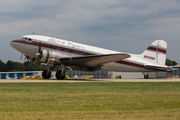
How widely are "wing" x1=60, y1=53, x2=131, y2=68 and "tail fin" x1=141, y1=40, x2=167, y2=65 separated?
29.0ft

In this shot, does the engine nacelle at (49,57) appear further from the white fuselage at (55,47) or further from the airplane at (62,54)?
the white fuselage at (55,47)

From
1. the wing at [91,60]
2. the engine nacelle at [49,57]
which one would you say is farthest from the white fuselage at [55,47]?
the wing at [91,60]

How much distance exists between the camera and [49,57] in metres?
20.9

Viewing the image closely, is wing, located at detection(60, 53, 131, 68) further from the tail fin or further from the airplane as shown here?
the tail fin

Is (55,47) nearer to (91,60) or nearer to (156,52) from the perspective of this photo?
(91,60)

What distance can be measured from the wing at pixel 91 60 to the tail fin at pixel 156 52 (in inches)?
348

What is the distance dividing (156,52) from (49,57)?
50.4 ft

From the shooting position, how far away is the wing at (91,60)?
20.4m

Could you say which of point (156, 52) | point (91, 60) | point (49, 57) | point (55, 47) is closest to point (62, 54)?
point (55, 47)

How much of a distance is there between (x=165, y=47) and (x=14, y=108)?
86.7ft

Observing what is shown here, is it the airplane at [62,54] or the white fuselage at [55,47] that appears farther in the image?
the white fuselage at [55,47]

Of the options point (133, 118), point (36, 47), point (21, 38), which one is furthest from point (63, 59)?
point (133, 118)

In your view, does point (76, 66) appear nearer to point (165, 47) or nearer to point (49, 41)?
point (49, 41)

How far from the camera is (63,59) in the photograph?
845 inches
